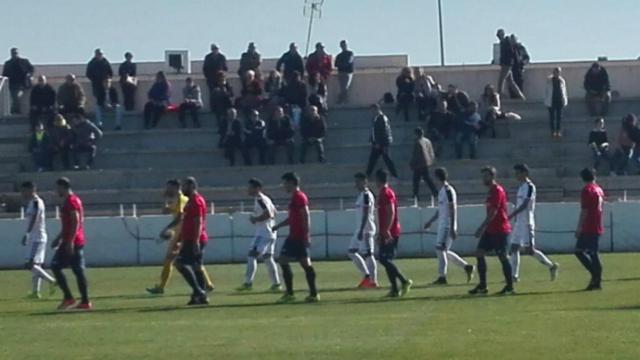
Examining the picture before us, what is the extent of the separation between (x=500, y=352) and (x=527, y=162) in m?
28.8

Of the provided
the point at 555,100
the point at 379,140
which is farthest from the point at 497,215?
the point at 555,100

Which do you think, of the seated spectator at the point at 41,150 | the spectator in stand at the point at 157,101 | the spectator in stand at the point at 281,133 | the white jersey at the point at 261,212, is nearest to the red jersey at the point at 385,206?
the white jersey at the point at 261,212

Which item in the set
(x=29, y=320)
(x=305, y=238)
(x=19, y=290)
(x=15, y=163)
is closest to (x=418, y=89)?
(x=15, y=163)

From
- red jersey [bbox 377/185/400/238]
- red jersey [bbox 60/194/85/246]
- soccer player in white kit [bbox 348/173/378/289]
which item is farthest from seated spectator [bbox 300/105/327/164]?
red jersey [bbox 60/194/85/246]

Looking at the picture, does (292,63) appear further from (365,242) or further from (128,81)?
(365,242)

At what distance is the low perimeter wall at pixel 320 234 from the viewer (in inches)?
1582

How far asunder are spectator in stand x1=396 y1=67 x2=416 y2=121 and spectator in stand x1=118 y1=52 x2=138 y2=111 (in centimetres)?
758

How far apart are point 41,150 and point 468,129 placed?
11.3m

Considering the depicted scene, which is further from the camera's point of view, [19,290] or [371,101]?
[371,101]

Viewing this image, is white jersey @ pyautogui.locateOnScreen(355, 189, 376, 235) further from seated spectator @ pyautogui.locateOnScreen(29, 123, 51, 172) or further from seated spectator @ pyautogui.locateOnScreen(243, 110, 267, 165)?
seated spectator @ pyautogui.locateOnScreen(29, 123, 51, 172)

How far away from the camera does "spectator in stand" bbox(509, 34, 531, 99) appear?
160ft

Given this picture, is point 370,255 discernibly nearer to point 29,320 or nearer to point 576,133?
point 29,320

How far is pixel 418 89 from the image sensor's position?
1884 inches

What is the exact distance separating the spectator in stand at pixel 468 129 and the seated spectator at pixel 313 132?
3.56m
